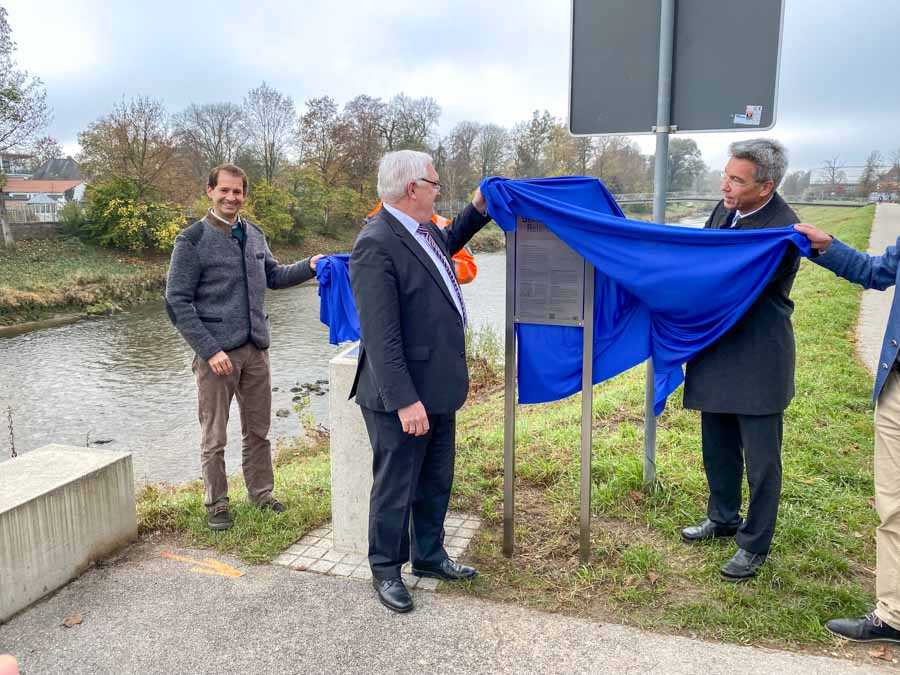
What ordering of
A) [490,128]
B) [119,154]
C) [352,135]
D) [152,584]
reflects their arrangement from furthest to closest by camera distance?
[490,128], [352,135], [119,154], [152,584]

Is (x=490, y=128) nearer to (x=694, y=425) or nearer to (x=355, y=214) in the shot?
(x=355, y=214)

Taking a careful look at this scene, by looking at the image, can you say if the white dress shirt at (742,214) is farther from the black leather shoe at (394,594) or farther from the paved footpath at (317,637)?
the black leather shoe at (394,594)

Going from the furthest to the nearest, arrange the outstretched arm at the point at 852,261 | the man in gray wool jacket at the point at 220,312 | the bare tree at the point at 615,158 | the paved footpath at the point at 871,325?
the bare tree at the point at 615,158, the paved footpath at the point at 871,325, the man in gray wool jacket at the point at 220,312, the outstretched arm at the point at 852,261

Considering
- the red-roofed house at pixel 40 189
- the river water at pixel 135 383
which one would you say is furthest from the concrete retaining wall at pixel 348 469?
the red-roofed house at pixel 40 189

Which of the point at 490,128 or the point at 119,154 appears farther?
the point at 490,128

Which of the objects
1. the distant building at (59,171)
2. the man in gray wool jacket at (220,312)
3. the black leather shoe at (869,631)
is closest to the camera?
the black leather shoe at (869,631)

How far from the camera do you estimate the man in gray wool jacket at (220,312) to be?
4.01 m

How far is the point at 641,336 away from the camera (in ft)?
11.8

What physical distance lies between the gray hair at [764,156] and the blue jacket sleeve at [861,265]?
0.44 m

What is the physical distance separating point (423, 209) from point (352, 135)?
1947 inches

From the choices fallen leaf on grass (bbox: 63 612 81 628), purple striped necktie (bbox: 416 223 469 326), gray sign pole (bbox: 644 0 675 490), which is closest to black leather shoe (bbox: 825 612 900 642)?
gray sign pole (bbox: 644 0 675 490)

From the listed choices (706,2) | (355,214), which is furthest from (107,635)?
(355,214)

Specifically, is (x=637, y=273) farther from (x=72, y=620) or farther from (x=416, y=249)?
(x=72, y=620)

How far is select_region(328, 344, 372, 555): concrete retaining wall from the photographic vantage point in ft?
12.1
